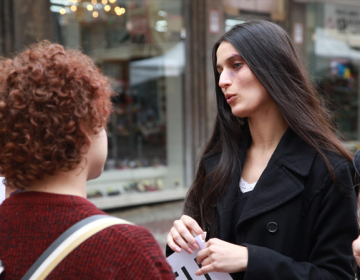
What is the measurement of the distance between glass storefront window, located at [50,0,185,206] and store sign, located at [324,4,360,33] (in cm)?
317

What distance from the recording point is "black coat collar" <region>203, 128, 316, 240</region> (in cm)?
183

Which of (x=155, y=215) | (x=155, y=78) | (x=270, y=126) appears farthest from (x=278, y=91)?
(x=155, y=78)

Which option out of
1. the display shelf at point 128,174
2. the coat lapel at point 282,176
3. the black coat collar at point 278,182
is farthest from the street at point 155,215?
the coat lapel at point 282,176

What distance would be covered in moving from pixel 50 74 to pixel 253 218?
3.43 ft

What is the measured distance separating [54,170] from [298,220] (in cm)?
102

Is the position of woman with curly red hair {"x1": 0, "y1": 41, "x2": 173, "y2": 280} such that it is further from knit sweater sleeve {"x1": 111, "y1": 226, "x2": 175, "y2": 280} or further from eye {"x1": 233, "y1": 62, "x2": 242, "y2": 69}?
eye {"x1": 233, "y1": 62, "x2": 242, "y2": 69}

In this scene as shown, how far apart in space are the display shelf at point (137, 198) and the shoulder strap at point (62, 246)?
18.4 ft

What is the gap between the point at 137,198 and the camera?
7219 mm

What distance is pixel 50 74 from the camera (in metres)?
1.21

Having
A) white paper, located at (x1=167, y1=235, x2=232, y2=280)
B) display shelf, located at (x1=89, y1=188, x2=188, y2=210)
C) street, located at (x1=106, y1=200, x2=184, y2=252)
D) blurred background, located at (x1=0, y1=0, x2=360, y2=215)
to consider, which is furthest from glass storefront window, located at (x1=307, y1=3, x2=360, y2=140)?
white paper, located at (x1=167, y1=235, x2=232, y2=280)

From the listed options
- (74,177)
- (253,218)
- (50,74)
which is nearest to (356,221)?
(253,218)

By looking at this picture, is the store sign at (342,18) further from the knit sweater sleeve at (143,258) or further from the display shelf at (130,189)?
the knit sweater sleeve at (143,258)

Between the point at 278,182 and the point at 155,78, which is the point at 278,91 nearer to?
the point at 278,182

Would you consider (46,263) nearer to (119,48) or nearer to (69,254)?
(69,254)
